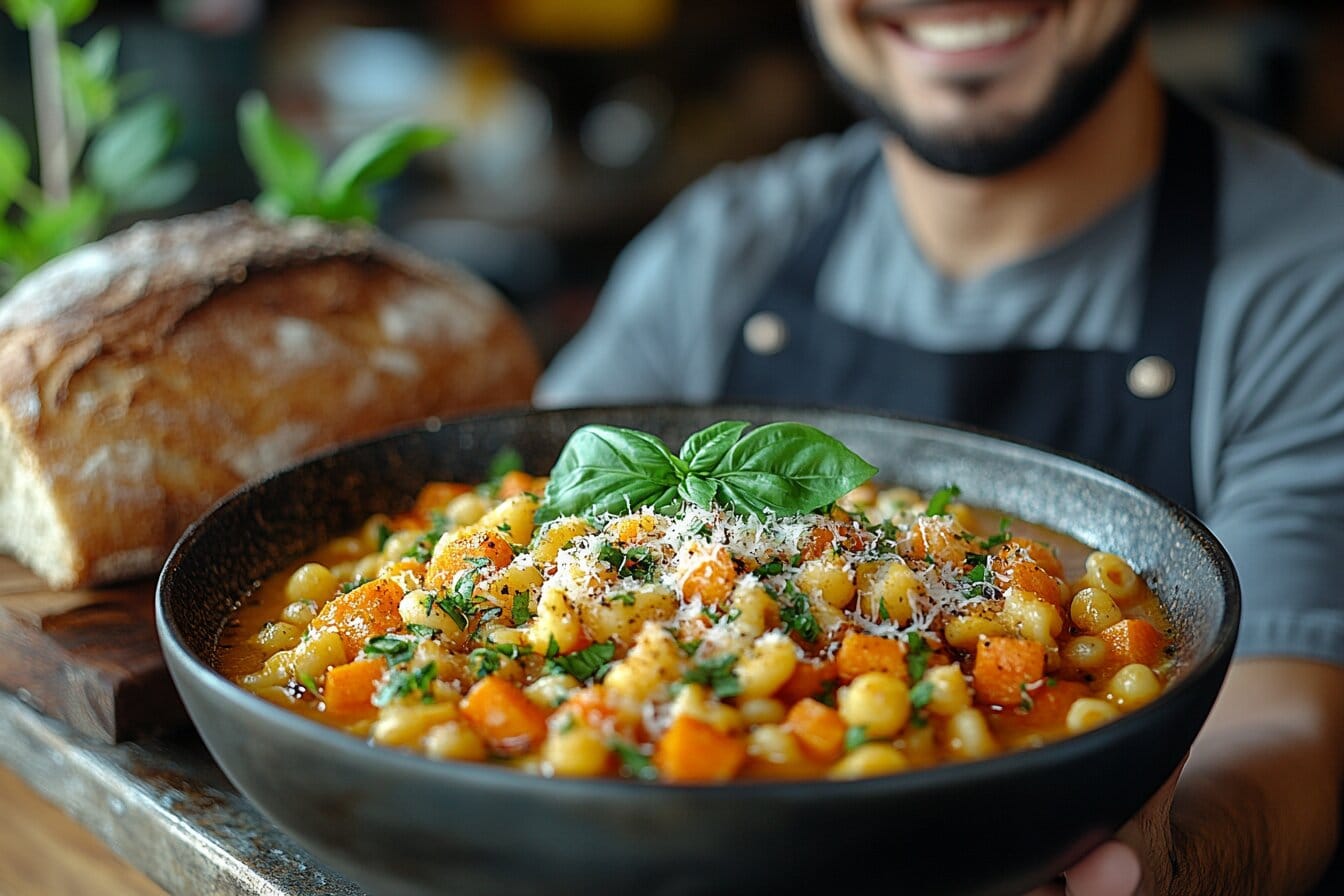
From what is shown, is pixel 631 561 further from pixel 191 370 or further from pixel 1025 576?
pixel 191 370

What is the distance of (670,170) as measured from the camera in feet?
21.4

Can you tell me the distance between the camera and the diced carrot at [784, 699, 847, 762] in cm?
98

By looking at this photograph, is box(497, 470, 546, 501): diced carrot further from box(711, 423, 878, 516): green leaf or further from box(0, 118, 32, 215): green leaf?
box(0, 118, 32, 215): green leaf

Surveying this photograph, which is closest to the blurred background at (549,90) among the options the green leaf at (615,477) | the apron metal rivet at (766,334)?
the apron metal rivet at (766,334)

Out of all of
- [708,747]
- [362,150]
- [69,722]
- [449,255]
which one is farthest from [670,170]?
[708,747]

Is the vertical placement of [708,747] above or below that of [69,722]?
above

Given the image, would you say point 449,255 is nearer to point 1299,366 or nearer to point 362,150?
point 362,150

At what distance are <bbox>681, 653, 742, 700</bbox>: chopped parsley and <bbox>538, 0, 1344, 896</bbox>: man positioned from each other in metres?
0.96

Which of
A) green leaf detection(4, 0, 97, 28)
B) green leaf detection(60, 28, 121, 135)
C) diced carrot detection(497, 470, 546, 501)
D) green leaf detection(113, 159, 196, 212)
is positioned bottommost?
diced carrot detection(497, 470, 546, 501)

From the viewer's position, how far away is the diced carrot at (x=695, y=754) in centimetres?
90

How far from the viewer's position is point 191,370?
1.82 m

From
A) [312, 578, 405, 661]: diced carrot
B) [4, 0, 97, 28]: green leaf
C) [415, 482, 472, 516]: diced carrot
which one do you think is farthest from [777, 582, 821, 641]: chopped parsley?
[4, 0, 97, 28]: green leaf

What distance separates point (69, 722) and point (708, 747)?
0.94 meters

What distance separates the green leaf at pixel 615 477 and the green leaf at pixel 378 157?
42.7 inches
